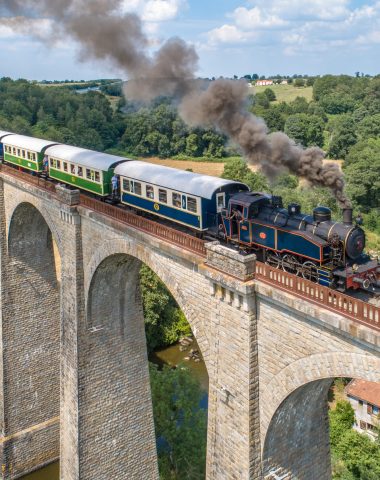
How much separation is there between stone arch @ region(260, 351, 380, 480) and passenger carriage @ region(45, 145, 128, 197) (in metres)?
10.4

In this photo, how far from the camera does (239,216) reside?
13484mm

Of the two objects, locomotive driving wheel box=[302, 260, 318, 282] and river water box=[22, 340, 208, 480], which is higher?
locomotive driving wheel box=[302, 260, 318, 282]

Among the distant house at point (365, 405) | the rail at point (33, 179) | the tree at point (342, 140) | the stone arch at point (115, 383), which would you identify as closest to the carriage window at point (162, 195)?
the stone arch at point (115, 383)

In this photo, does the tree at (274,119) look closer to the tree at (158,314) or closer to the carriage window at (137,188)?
the tree at (158,314)

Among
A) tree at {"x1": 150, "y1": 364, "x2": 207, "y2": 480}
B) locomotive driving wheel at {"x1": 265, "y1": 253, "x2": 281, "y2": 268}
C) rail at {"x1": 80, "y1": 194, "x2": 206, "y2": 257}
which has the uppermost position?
rail at {"x1": 80, "y1": 194, "x2": 206, "y2": 257}

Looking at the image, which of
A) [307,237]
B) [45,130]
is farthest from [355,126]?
[307,237]

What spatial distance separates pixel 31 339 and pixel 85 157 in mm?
8724

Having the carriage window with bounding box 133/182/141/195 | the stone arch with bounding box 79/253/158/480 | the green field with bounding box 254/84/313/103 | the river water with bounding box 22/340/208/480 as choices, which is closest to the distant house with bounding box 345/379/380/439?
the river water with bounding box 22/340/208/480

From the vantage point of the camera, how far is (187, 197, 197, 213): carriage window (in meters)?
14.6

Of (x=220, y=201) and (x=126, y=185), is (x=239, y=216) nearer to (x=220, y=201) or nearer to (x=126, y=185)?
(x=220, y=201)

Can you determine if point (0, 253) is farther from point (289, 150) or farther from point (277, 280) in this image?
point (277, 280)

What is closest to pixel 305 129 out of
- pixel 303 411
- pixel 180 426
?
pixel 180 426

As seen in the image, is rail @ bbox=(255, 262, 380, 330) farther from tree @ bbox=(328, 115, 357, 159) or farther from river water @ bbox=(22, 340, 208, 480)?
tree @ bbox=(328, 115, 357, 159)

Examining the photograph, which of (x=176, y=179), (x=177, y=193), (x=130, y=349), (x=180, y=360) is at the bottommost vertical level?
(x=180, y=360)
